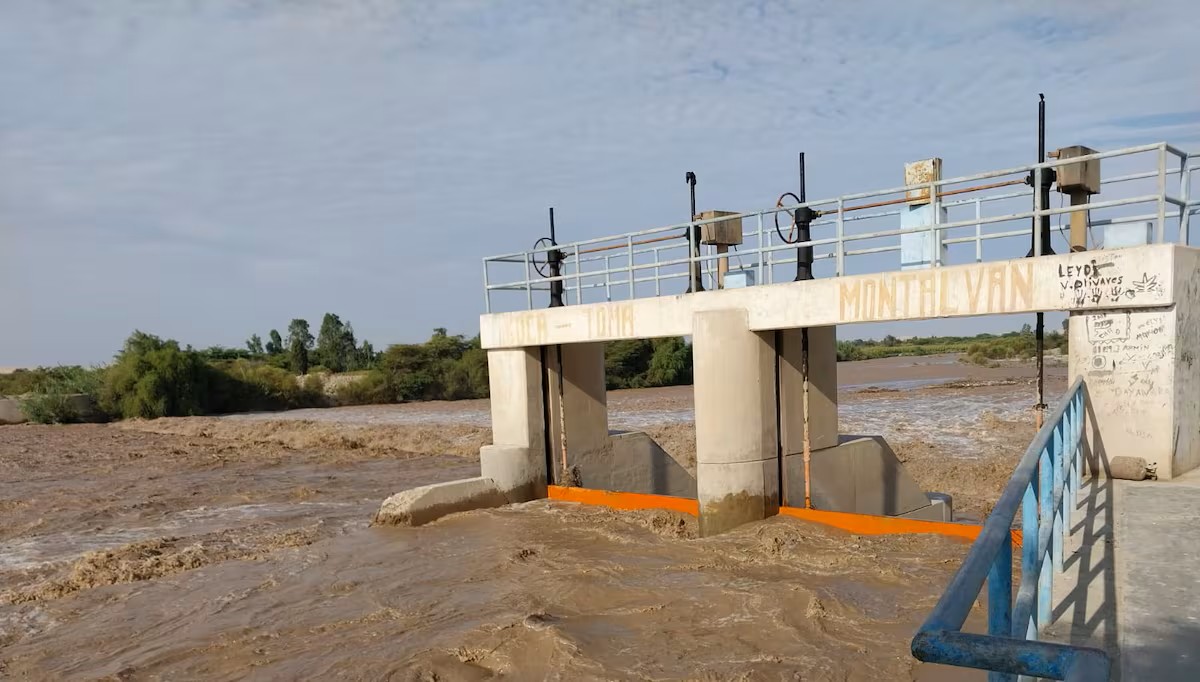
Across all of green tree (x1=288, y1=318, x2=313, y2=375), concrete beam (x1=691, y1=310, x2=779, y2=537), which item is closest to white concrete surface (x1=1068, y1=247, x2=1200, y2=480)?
concrete beam (x1=691, y1=310, x2=779, y2=537)

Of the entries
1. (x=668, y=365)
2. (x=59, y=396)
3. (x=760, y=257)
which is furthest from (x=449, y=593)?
(x=668, y=365)

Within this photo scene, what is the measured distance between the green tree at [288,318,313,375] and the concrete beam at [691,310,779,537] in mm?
67195

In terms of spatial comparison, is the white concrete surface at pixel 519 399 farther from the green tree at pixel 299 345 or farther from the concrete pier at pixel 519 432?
the green tree at pixel 299 345

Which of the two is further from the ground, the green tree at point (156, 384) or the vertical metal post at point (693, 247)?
the vertical metal post at point (693, 247)

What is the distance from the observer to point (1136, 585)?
4.20m

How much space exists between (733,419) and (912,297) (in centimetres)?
277

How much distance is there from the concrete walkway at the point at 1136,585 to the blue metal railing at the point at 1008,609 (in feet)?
1.02

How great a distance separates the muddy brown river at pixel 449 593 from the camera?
723cm

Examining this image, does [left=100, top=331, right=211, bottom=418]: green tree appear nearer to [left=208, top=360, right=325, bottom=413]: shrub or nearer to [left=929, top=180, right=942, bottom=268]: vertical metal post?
[left=208, top=360, right=325, bottom=413]: shrub

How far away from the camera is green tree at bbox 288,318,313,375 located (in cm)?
7462

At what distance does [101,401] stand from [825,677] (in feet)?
161

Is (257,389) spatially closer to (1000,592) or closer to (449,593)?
(449,593)

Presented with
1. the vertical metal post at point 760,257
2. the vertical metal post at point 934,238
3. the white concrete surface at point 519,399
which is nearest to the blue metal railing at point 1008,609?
the vertical metal post at point 934,238

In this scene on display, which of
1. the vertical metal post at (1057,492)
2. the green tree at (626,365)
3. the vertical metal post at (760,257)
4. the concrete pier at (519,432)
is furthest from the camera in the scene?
the green tree at (626,365)
